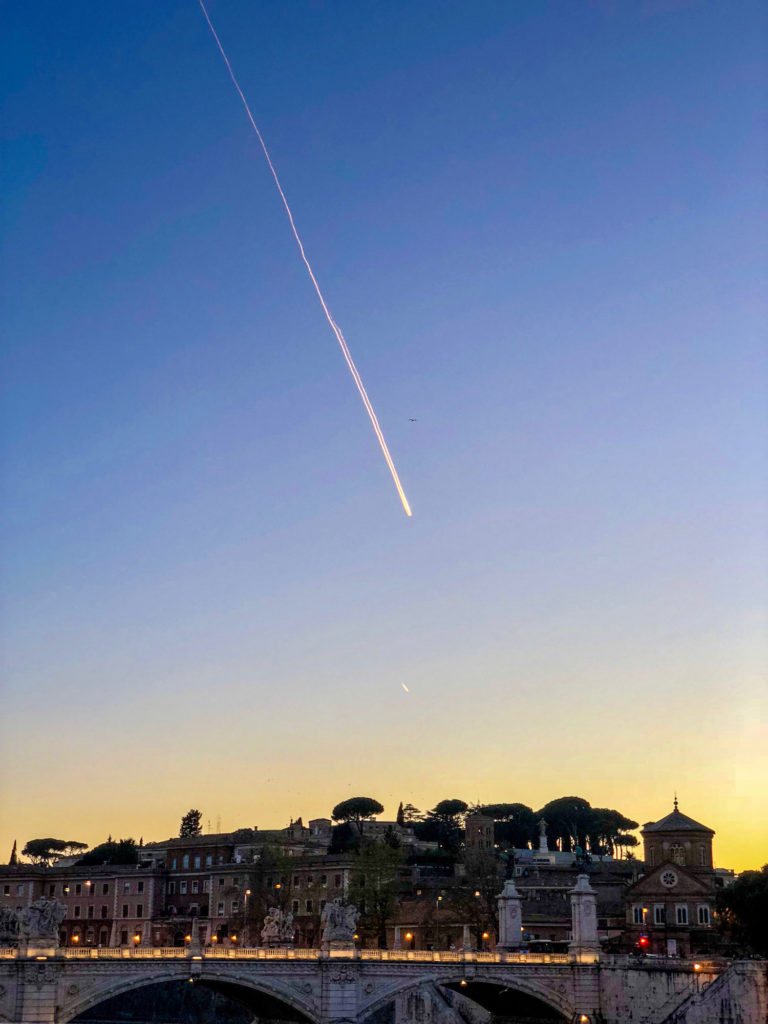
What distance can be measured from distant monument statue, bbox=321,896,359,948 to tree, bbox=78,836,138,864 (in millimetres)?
85331

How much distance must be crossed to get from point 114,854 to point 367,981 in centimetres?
9623

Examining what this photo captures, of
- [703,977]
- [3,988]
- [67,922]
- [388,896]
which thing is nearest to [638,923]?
[388,896]

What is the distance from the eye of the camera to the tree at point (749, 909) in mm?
77000

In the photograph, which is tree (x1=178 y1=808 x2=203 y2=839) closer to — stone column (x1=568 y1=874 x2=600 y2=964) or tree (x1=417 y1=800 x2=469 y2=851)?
tree (x1=417 y1=800 x2=469 y2=851)

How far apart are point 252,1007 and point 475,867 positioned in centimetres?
2841

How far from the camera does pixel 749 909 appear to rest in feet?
256

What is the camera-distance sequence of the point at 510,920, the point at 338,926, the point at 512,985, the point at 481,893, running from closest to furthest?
the point at 338,926 → the point at 512,985 → the point at 510,920 → the point at 481,893

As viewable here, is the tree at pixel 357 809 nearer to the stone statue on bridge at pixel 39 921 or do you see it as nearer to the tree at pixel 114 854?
the tree at pixel 114 854

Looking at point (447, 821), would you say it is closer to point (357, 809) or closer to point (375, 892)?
point (357, 809)

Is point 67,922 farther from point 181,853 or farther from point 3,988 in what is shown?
point 3,988

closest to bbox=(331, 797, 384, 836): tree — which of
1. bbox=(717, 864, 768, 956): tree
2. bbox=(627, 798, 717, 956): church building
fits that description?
bbox=(627, 798, 717, 956): church building

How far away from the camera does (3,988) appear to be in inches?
2473

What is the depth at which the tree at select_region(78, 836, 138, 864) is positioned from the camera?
15138cm

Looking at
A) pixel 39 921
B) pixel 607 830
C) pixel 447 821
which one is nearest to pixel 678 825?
pixel 39 921
